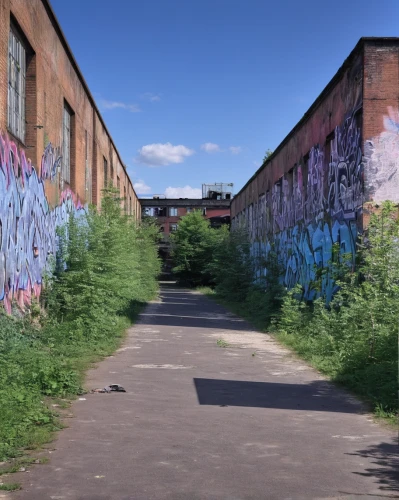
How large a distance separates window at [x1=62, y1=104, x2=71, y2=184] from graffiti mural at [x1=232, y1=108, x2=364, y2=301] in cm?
712

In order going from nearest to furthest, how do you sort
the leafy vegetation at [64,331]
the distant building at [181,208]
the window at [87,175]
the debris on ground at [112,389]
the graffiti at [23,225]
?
the leafy vegetation at [64,331] → the debris on ground at [112,389] → the graffiti at [23,225] → the window at [87,175] → the distant building at [181,208]

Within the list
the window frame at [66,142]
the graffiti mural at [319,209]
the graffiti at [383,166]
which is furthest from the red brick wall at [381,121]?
the window frame at [66,142]

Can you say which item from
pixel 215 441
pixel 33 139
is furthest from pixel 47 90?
pixel 215 441

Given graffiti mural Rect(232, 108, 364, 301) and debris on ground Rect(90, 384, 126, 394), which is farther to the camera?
graffiti mural Rect(232, 108, 364, 301)

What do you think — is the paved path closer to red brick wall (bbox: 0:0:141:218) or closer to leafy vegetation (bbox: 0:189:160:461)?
leafy vegetation (bbox: 0:189:160:461)

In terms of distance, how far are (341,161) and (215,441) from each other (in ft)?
36.6

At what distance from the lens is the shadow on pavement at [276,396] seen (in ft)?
25.2

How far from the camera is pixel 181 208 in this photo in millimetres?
73000

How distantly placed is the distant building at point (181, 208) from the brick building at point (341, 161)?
43.7 meters

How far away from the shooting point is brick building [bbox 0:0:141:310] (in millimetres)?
10945

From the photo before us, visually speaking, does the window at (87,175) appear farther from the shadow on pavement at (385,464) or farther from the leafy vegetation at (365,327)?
the shadow on pavement at (385,464)

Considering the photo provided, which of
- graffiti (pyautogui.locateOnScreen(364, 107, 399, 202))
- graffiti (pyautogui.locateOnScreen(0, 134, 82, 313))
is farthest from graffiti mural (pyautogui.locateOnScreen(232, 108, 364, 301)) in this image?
graffiti (pyautogui.locateOnScreen(0, 134, 82, 313))

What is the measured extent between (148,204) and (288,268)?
1911 inches

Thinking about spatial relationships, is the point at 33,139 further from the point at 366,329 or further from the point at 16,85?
the point at 366,329
